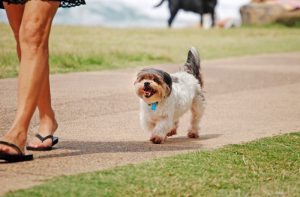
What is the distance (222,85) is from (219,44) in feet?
29.4

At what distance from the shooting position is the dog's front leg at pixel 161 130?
8.35m

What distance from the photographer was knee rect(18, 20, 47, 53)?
688 cm

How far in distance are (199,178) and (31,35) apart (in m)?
1.67

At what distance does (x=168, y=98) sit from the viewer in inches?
335

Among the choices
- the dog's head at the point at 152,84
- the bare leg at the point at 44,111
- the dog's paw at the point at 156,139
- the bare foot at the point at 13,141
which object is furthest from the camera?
the dog's paw at the point at 156,139

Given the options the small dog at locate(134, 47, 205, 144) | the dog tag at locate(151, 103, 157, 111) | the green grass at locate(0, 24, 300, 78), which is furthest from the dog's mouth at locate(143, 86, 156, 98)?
the green grass at locate(0, 24, 300, 78)

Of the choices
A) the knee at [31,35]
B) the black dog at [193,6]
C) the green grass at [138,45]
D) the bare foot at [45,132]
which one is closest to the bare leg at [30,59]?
the knee at [31,35]

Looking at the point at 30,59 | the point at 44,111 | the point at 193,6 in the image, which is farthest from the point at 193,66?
the point at 193,6

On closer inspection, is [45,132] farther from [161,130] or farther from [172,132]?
[172,132]

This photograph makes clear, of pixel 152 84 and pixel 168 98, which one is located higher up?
pixel 152 84

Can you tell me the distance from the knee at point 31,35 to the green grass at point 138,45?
714 cm

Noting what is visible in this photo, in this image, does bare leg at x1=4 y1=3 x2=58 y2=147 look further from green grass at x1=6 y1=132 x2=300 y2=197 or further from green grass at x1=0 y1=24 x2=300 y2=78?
green grass at x1=0 y1=24 x2=300 y2=78

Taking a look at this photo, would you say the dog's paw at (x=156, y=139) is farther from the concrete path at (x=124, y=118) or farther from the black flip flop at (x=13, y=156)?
the black flip flop at (x=13, y=156)

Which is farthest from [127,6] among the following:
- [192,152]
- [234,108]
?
[192,152]
